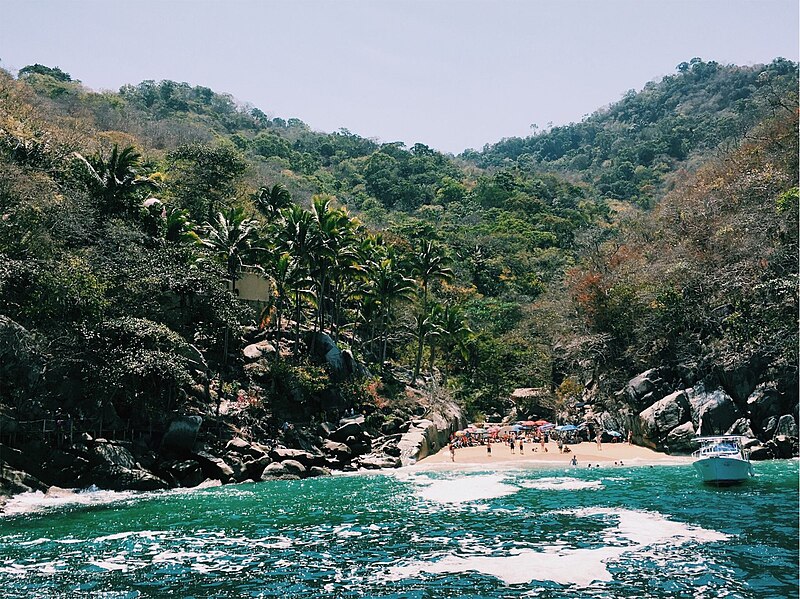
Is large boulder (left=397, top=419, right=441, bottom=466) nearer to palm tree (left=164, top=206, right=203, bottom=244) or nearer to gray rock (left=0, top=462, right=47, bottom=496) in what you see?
palm tree (left=164, top=206, right=203, bottom=244)

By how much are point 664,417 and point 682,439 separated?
77.3 inches

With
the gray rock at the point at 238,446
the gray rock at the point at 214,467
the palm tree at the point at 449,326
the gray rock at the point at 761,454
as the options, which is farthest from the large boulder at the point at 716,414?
the gray rock at the point at 214,467

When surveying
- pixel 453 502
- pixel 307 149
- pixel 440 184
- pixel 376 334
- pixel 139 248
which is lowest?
pixel 453 502

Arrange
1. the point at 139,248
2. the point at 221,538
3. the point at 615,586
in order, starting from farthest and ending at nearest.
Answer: the point at 139,248, the point at 221,538, the point at 615,586

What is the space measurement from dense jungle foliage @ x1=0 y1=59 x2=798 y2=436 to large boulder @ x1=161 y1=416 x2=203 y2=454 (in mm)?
839

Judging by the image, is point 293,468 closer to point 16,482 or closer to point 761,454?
point 16,482

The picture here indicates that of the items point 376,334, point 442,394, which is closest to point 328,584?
point 442,394

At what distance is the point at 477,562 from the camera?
53.6 ft

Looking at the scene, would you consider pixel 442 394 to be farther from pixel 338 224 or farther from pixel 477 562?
pixel 477 562

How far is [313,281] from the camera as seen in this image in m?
46.2

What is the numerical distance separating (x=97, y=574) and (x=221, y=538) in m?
4.34

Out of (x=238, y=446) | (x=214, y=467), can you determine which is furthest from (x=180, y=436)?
(x=238, y=446)

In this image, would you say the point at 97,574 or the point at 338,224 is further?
the point at 338,224

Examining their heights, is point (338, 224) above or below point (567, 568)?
above
